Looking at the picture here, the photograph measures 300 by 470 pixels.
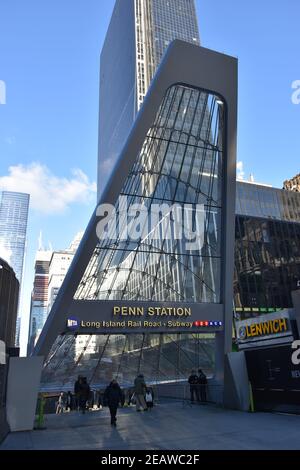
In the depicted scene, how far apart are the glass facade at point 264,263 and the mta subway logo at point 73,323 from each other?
3960 cm

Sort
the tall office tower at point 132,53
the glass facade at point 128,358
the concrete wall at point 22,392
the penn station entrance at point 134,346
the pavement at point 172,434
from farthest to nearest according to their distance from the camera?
the tall office tower at point 132,53, the glass facade at point 128,358, the penn station entrance at point 134,346, the concrete wall at point 22,392, the pavement at point 172,434

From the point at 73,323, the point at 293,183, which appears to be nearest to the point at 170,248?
the point at 73,323

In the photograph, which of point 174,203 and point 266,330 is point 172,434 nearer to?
point 266,330

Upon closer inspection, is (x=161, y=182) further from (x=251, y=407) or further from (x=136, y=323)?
(x=251, y=407)

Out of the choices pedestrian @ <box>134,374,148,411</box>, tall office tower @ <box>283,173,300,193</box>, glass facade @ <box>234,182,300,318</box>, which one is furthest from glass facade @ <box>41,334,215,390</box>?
tall office tower @ <box>283,173,300,193</box>

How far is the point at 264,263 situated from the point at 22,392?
175 ft

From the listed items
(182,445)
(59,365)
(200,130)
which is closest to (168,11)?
(200,130)

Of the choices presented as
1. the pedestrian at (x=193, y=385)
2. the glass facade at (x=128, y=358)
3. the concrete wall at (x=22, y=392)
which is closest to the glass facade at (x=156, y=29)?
the glass facade at (x=128, y=358)

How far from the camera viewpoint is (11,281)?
1426cm

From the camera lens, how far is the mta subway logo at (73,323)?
23.5 m

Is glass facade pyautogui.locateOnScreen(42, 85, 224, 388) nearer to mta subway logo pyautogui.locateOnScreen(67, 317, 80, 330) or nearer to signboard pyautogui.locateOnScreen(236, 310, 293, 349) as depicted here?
mta subway logo pyautogui.locateOnScreen(67, 317, 80, 330)

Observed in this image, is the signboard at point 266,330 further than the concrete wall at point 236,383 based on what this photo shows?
No

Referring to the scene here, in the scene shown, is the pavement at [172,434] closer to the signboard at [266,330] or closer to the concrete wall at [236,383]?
the concrete wall at [236,383]

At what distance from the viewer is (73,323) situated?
931 inches
